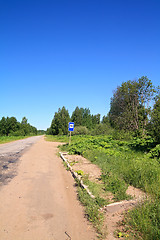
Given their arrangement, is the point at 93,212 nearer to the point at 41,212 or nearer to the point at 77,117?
the point at 41,212

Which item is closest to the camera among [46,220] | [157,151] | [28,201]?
[46,220]

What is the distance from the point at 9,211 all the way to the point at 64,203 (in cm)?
141

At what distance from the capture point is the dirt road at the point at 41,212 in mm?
2895

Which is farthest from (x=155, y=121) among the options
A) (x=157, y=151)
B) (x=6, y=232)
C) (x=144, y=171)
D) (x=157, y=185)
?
(x=6, y=232)

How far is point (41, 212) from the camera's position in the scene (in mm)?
3639

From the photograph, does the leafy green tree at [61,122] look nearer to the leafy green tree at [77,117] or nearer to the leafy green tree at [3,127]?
the leafy green tree at [77,117]

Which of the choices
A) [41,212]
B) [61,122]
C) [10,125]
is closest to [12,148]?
[41,212]

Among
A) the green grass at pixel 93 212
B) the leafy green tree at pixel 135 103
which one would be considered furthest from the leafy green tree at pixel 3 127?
the green grass at pixel 93 212

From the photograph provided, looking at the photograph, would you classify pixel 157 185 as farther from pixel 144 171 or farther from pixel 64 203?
pixel 64 203

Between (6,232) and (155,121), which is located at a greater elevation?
(155,121)

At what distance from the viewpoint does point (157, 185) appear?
4.27 meters

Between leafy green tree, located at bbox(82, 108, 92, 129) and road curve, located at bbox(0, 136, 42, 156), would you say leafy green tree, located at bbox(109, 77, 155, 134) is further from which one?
leafy green tree, located at bbox(82, 108, 92, 129)

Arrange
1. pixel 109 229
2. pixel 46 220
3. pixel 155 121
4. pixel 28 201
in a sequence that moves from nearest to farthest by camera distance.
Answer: pixel 109 229, pixel 46 220, pixel 28 201, pixel 155 121

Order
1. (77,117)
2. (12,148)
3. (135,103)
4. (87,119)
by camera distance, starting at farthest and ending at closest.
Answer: (87,119), (77,117), (135,103), (12,148)
